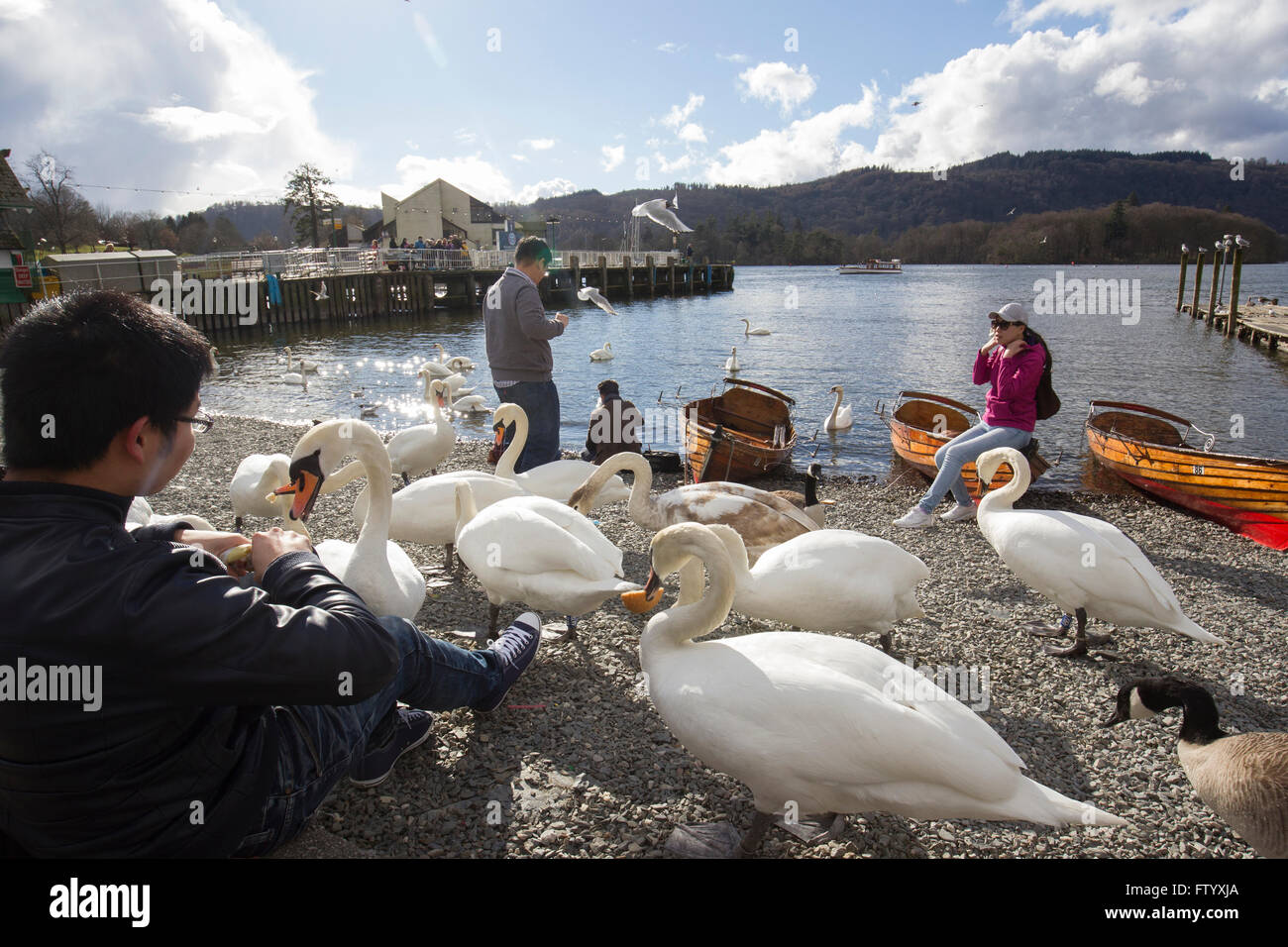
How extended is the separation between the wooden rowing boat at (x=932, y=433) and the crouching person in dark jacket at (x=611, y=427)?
15.4ft

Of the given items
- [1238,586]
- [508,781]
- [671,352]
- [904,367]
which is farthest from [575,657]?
[671,352]

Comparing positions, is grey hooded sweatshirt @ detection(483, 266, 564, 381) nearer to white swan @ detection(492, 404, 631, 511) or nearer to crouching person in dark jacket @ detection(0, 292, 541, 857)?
white swan @ detection(492, 404, 631, 511)

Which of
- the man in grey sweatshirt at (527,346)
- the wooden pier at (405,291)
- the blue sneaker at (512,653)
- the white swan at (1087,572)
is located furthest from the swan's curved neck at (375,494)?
the wooden pier at (405,291)

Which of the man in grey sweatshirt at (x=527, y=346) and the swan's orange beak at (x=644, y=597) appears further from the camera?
the man in grey sweatshirt at (x=527, y=346)

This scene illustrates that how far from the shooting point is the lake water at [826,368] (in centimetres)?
1839

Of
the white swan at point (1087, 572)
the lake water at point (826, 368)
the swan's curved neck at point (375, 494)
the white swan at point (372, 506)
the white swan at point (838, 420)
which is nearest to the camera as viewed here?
the white swan at point (372, 506)

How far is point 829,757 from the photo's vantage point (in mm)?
2854

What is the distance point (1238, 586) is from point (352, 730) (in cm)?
869

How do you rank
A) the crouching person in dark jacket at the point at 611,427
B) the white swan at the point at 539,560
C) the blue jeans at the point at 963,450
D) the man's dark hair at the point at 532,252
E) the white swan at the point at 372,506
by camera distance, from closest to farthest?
the white swan at the point at 372,506 → the white swan at the point at 539,560 → the man's dark hair at the point at 532,252 → the blue jeans at the point at 963,450 → the crouching person in dark jacket at the point at 611,427

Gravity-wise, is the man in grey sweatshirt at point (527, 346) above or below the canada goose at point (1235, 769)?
above

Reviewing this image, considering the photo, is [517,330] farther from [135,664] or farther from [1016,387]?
[135,664]

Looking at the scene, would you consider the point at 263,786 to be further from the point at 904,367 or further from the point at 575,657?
the point at 904,367

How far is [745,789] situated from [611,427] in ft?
24.5

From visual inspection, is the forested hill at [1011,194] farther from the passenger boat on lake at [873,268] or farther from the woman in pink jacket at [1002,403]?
the woman in pink jacket at [1002,403]
